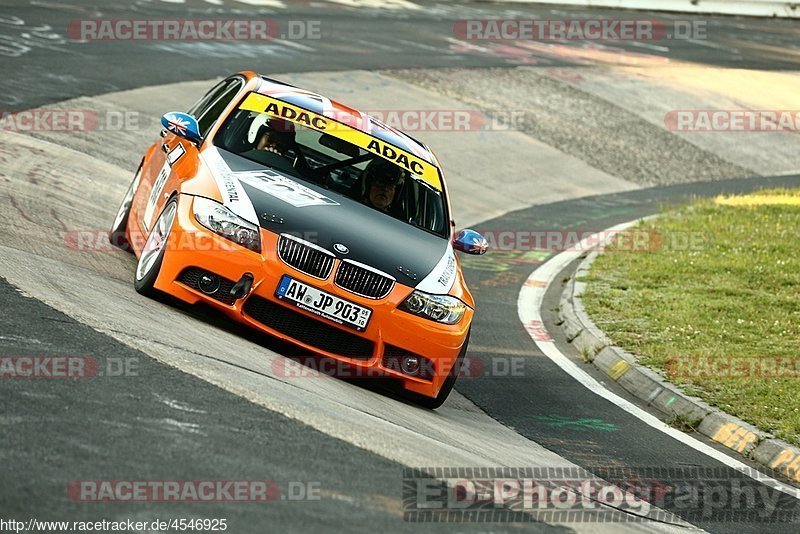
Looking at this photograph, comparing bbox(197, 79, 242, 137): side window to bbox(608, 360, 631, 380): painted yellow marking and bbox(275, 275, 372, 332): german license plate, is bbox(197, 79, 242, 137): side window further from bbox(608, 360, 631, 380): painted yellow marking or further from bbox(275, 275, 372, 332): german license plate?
bbox(608, 360, 631, 380): painted yellow marking

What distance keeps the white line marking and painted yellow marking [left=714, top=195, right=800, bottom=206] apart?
2065 millimetres

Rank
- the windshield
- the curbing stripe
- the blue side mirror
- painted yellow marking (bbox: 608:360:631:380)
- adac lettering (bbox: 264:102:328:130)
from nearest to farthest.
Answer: the curbing stripe < the windshield < the blue side mirror < adac lettering (bbox: 264:102:328:130) < painted yellow marking (bbox: 608:360:631:380)

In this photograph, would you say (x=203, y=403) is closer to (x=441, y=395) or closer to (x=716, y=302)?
(x=441, y=395)

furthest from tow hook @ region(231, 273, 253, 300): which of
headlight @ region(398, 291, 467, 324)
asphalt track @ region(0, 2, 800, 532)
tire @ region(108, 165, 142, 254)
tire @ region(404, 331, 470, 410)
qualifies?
tire @ region(108, 165, 142, 254)

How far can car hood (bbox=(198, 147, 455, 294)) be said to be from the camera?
304 inches

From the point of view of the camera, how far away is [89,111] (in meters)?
15.9

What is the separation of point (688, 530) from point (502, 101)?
16.9 metres

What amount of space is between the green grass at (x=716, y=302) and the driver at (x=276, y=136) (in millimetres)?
3692

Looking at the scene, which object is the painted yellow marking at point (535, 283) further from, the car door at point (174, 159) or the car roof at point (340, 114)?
the car door at point (174, 159)

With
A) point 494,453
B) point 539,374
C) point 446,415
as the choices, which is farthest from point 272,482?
point 539,374

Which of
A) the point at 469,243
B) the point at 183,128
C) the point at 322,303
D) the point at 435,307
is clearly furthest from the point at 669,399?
the point at 183,128

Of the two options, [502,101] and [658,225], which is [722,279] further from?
[502,101]

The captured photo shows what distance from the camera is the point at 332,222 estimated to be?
26.2 ft

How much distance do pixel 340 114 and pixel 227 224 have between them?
87.3 inches
